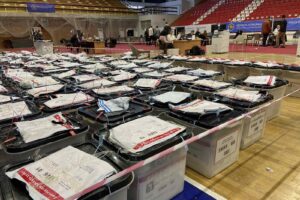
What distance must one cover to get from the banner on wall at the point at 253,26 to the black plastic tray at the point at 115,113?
36.5ft

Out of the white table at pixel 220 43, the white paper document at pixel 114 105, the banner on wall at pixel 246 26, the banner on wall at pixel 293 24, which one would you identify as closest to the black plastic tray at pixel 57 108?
the white paper document at pixel 114 105

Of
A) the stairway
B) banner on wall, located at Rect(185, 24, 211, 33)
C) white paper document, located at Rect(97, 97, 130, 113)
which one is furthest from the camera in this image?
the stairway

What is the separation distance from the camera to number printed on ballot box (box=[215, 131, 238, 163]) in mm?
1432

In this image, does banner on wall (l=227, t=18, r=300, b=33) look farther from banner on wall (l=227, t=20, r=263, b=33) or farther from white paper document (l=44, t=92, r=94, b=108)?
white paper document (l=44, t=92, r=94, b=108)

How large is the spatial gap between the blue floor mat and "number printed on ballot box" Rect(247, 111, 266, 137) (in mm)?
713

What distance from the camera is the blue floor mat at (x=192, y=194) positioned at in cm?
131

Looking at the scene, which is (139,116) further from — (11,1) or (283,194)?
(11,1)

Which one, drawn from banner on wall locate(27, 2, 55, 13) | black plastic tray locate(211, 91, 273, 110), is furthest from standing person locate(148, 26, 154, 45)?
black plastic tray locate(211, 91, 273, 110)

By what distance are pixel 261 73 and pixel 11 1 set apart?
13.8 meters

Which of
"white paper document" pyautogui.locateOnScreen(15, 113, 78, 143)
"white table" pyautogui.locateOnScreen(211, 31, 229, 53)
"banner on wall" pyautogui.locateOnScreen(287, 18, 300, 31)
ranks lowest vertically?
"white paper document" pyautogui.locateOnScreen(15, 113, 78, 143)

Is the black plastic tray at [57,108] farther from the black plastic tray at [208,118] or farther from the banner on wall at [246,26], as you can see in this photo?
Answer: the banner on wall at [246,26]

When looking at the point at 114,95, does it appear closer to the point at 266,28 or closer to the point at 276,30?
the point at 266,28

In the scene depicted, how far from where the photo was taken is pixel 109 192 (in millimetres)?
814

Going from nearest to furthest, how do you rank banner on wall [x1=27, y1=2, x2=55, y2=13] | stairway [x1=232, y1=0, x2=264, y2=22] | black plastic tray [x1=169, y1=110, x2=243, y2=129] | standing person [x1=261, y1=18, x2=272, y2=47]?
1. black plastic tray [x1=169, y1=110, x2=243, y2=129]
2. standing person [x1=261, y1=18, x2=272, y2=47]
3. banner on wall [x1=27, y1=2, x2=55, y2=13]
4. stairway [x1=232, y1=0, x2=264, y2=22]
